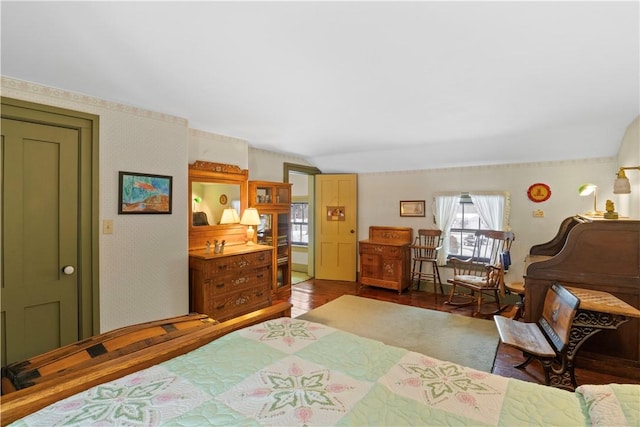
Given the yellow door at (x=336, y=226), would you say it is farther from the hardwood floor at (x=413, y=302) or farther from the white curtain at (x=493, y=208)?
the white curtain at (x=493, y=208)

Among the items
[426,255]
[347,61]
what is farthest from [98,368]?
[426,255]

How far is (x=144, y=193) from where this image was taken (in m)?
2.72

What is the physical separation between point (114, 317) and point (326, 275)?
3.69 m

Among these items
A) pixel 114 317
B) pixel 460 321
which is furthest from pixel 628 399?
pixel 114 317

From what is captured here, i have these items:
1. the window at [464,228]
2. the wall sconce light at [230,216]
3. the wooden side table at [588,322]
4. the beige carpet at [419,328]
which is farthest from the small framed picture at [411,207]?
the wooden side table at [588,322]

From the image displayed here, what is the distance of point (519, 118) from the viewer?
2848mm

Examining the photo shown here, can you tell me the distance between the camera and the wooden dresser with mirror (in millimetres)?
3113

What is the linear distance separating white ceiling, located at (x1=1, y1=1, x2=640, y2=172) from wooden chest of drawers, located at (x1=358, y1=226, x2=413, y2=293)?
2.21m

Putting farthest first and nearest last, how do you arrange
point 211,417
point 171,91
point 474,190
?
point 474,190 → point 171,91 → point 211,417

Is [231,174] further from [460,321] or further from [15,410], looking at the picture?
[460,321]

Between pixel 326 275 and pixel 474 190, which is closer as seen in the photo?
pixel 474 190

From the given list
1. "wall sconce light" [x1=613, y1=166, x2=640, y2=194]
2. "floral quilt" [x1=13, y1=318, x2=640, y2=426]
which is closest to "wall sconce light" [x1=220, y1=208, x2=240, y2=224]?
"floral quilt" [x1=13, y1=318, x2=640, y2=426]

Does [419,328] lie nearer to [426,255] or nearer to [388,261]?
[388,261]

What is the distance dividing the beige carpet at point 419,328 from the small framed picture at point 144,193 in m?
2.11
